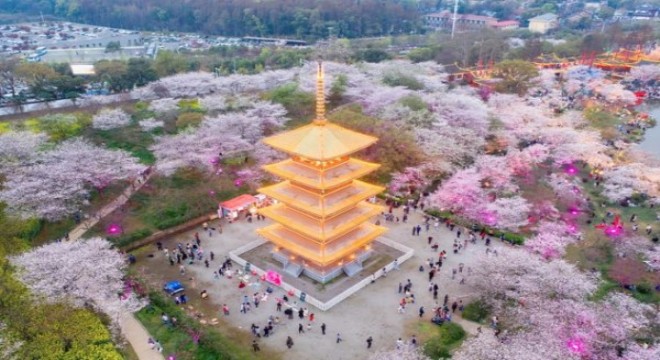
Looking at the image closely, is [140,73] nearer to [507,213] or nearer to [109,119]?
[109,119]

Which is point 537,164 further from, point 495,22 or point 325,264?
point 495,22

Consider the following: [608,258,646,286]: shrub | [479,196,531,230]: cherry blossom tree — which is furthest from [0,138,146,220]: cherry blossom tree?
[608,258,646,286]: shrub

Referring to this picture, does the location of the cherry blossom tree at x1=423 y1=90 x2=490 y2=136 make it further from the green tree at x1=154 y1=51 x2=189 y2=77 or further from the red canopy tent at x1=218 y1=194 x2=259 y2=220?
the green tree at x1=154 y1=51 x2=189 y2=77

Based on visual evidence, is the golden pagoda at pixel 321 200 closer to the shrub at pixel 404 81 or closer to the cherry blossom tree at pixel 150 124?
the cherry blossom tree at pixel 150 124

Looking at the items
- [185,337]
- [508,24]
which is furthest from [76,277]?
[508,24]

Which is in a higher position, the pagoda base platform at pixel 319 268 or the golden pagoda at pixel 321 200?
the golden pagoda at pixel 321 200

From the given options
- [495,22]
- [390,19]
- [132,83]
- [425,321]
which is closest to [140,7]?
[390,19]

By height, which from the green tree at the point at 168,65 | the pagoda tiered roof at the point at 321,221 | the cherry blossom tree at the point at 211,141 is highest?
the green tree at the point at 168,65

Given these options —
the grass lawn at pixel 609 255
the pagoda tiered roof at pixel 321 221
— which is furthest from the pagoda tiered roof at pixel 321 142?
the grass lawn at pixel 609 255
